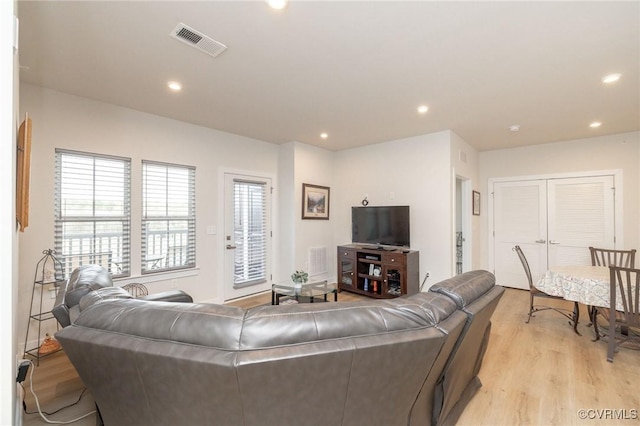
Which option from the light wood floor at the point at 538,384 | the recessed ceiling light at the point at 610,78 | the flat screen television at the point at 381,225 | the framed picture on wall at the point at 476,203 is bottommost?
the light wood floor at the point at 538,384

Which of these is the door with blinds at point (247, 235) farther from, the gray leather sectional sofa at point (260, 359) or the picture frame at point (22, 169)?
the gray leather sectional sofa at point (260, 359)

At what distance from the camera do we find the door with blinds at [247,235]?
4.28m

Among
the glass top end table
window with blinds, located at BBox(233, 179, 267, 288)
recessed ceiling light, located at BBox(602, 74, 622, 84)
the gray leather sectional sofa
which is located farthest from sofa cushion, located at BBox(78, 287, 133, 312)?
recessed ceiling light, located at BBox(602, 74, 622, 84)

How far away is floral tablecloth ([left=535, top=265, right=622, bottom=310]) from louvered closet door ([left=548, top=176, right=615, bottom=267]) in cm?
159

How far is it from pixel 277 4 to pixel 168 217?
117 inches

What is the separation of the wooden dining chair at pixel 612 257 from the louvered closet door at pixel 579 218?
0.32 meters

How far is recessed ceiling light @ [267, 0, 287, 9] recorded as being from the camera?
5.42ft

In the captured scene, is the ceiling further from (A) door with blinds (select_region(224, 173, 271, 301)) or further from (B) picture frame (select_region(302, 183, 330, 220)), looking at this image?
(B) picture frame (select_region(302, 183, 330, 220))

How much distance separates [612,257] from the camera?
161 inches

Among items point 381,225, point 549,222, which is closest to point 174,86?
point 381,225

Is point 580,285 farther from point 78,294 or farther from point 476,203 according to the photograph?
point 78,294

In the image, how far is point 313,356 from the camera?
3.30 ft

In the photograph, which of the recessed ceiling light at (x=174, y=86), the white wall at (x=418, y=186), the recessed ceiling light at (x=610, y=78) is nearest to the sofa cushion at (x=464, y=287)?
the recessed ceiling light at (x=610, y=78)

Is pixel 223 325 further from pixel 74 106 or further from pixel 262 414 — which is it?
pixel 74 106
